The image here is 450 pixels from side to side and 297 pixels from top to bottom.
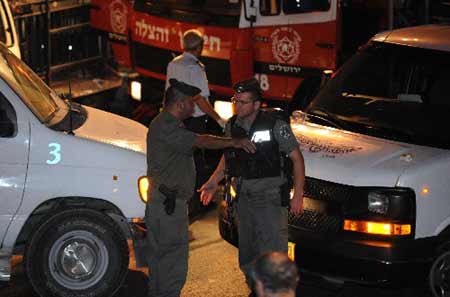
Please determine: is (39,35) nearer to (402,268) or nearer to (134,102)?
(134,102)

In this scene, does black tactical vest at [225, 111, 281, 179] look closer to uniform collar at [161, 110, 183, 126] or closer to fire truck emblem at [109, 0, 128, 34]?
uniform collar at [161, 110, 183, 126]

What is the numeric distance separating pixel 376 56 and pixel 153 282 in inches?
108

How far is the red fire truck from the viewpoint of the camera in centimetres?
1084

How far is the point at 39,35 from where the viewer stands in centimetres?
1325

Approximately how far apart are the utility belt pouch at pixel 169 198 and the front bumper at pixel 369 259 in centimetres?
99

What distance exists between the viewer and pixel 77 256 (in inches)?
282

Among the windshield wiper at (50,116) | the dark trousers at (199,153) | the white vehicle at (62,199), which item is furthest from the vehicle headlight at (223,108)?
the white vehicle at (62,199)

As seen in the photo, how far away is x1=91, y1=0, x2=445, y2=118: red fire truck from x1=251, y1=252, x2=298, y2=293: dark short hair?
245 inches

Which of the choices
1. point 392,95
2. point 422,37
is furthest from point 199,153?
point 422,37

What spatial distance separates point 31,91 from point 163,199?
5.13 ft

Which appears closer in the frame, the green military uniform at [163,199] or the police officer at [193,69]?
the green military uniform at [163,199]

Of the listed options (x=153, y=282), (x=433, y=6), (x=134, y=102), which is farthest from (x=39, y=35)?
(x=153, y=282)

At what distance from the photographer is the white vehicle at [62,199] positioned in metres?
6.97

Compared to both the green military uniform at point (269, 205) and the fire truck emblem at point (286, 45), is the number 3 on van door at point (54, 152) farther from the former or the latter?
the fire truck emblem at point (286, 45)
